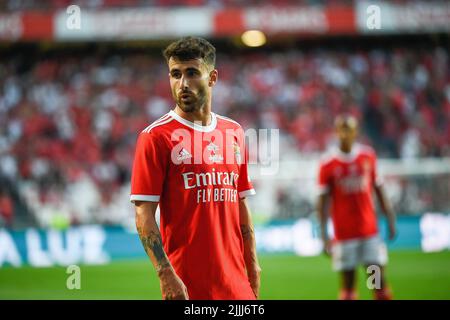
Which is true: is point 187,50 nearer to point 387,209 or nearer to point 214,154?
point 214,154

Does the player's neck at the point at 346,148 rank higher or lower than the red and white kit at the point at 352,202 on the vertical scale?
higher

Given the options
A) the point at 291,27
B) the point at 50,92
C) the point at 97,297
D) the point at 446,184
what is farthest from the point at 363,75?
the point at 97,297

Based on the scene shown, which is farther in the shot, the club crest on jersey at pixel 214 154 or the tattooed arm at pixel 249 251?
the tattooed arm at pixel 249 251

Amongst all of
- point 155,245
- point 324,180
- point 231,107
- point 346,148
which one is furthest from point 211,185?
point 231,107

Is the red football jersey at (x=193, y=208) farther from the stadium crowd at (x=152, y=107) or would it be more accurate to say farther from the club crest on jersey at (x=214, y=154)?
the stadium crowd at (x=152, y=107)

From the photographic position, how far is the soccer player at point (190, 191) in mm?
3576

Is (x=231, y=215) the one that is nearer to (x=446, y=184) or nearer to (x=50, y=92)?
(x=446, y=184)

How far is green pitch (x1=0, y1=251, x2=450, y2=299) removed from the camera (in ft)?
29.9

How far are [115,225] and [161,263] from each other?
1041 cm

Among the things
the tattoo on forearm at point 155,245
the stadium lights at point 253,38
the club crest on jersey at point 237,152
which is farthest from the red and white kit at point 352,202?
the stadium lights at point 253,38

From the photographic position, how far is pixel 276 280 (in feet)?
34.4

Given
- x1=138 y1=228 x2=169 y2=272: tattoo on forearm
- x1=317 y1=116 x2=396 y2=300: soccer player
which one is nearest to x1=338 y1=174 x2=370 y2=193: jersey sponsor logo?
x1=317 y1=116 x2=396 y2=300: soccer player

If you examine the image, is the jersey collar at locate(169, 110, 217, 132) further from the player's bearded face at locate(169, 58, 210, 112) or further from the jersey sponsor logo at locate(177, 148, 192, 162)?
the jersey sponsor logo at locate(177, 148, 192, 162)

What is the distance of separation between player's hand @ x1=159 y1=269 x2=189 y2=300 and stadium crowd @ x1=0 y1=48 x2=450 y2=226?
37.4ft
